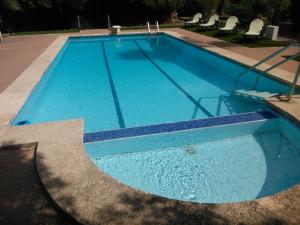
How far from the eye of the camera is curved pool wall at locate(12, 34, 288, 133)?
5.51 m

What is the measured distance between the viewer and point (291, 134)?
4309 mm

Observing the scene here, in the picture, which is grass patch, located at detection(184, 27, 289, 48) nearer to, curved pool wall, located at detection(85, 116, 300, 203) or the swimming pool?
the swimming pool

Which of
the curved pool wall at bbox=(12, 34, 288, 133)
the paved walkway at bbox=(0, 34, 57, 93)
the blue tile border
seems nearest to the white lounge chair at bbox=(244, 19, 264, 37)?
the curved pool wall at bbox=(12, 34, 288, 133)

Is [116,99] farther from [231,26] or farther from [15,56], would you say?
[231,26]

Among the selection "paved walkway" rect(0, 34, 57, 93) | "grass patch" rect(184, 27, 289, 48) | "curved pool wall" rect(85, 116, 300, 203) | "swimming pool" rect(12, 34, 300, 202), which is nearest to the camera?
"curved pool wall" rect(85, 116, 300, 203)

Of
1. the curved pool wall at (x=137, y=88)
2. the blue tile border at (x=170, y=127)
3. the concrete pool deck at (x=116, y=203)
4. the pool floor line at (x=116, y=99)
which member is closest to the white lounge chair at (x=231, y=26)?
the curved pool wall at (x=137, y=88)

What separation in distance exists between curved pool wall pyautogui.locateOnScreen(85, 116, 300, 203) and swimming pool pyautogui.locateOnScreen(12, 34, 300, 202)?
14 mm

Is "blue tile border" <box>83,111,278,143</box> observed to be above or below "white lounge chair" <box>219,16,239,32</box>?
below

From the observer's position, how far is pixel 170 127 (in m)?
4.28

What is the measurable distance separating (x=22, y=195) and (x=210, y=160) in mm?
2499

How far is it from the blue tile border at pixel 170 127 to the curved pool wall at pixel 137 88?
0.83 m

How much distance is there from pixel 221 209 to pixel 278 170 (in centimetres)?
180

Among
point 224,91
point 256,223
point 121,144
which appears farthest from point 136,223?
point 224,91

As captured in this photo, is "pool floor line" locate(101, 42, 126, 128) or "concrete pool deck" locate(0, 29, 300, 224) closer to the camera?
"concrete pool deck" locate(0, 29, 300, 224)
